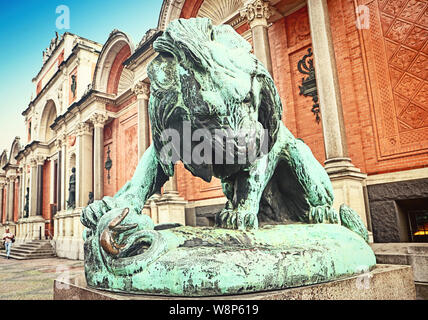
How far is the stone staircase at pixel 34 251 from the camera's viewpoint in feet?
44.8

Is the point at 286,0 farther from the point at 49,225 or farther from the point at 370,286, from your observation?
the point at 49,225

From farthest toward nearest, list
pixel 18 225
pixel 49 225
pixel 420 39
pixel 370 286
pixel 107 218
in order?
pixel 18 225
pixel 49 225
pixel 420 39
pixel 370 286
pixel 107 218

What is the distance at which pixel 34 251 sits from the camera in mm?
14164

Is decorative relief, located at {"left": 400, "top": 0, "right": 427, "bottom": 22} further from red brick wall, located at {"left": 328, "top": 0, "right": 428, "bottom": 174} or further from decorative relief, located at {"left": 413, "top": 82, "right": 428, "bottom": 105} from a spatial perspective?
decorative relief, located at {"left": 413, "top": 82, "right": 428, "bottom": 105}

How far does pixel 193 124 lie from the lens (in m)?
1.29

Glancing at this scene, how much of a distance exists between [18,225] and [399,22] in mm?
23171

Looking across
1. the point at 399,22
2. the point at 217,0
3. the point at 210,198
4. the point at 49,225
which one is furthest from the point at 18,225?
the point at 399,22

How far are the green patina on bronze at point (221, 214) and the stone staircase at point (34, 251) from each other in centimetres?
1437

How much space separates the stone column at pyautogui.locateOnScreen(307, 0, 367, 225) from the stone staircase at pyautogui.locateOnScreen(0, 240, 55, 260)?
507 inches

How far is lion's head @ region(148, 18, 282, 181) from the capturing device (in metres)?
1.25

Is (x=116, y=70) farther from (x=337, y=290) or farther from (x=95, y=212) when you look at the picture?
(x=337, y=290)

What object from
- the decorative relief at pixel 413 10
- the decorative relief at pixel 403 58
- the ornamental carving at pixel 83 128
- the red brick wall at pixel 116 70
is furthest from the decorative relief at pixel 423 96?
the ornamental carving at pixel 83 128

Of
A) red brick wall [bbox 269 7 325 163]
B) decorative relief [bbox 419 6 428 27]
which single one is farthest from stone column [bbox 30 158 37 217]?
decorative relief [bbox 419 6 428 27]

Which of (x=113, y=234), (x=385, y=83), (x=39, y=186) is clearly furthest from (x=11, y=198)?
(x=113, y=234)
